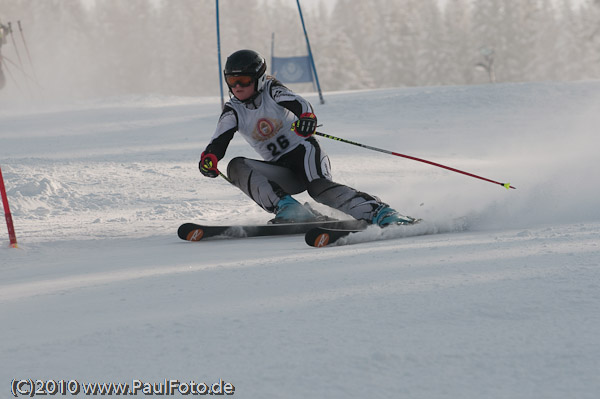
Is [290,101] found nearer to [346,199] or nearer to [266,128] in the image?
[266,128]

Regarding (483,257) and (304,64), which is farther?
(304,64)

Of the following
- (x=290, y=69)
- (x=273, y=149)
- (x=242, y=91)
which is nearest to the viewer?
(x=242, y=91)

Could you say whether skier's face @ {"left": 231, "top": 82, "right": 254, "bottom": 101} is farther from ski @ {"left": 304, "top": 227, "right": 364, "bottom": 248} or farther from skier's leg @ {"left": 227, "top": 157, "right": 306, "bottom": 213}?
ski @ {"left": 304, "top": 227, "right": 364, "bottom": 248}

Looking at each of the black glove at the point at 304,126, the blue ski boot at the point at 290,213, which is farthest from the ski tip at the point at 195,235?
the black glove at the point at 304,126

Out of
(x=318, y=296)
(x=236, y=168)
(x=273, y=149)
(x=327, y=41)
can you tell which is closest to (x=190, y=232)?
(x=236, y=168)

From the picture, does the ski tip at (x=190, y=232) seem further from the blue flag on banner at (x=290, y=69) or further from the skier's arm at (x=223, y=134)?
the blue flag on banner at (x=290, y=69)

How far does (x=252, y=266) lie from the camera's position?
113 inches

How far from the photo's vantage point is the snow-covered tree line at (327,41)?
48.0 metres

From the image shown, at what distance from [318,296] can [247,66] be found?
8.92 ft

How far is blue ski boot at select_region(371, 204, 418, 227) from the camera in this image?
13.4 feet

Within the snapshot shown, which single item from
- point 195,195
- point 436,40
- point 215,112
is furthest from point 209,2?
point 195,195

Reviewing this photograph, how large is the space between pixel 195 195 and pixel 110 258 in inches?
125

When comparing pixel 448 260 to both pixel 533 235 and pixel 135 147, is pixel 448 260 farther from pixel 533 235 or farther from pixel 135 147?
pixel 135 147

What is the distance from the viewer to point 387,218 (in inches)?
161
